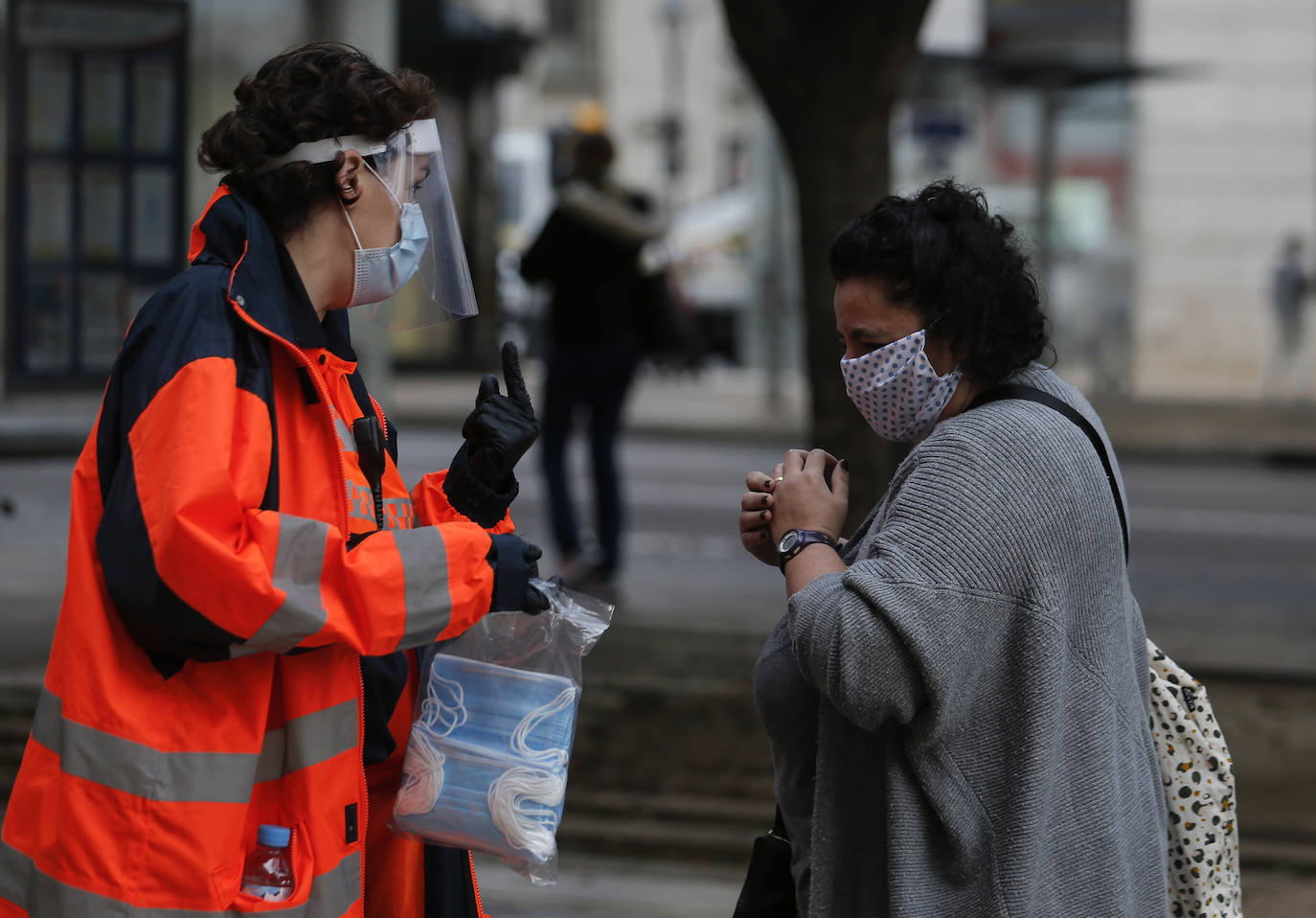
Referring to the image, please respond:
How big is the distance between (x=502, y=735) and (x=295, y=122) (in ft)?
2.80

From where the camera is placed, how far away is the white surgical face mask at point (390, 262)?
2170 mm

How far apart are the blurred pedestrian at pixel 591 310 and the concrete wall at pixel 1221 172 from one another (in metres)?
17.1

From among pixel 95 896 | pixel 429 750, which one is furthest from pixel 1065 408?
pixel 95 896

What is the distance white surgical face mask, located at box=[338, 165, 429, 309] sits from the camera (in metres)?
2.17

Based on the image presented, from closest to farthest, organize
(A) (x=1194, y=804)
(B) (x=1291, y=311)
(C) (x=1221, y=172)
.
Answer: (A) (x=1194, y=804) → (B) (x=1291, y=311) → (C) (x=1221, y=172)

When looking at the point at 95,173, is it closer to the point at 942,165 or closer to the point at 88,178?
the point at 88,178

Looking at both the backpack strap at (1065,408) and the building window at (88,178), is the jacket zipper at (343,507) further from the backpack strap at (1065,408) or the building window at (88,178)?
the building window at (88,178)

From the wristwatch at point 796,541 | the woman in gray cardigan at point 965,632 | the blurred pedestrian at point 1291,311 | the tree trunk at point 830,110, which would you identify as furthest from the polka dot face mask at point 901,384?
the blurred pedestrian at point 1291,311

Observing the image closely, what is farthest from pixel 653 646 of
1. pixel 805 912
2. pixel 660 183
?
pixel 660 183

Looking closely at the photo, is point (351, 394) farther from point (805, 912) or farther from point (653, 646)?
point (653, 646)

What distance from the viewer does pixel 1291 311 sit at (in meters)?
→ 19.6

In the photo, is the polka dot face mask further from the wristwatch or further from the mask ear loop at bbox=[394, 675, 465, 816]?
the mask ear loop at bbox=[394, 675, 465, 816]

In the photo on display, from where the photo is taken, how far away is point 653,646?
Result: 6.41 meters

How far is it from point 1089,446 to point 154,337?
3.87 feet
